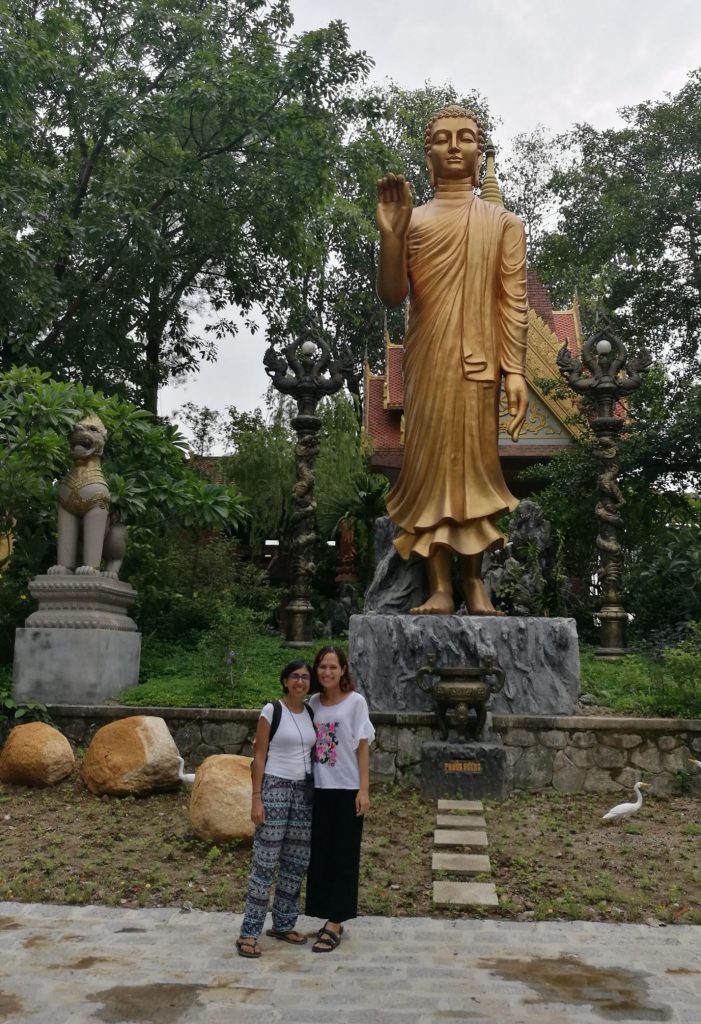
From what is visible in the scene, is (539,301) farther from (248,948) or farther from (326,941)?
(248,948)

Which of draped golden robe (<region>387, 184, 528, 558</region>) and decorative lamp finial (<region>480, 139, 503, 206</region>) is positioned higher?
decorative lamp finial (<region>480, 139, 503, 206</region>)

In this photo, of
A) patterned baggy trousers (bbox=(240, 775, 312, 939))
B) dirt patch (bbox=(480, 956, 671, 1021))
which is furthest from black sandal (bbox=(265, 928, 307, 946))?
dirt patch (bbox=(480, 956, 671, 1021))

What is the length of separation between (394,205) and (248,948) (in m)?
5.28

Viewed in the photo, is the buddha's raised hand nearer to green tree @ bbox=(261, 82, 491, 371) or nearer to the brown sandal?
the brown sandal

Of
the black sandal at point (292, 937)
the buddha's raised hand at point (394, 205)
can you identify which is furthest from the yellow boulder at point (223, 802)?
the buddha's raised hand at point (394, 205)

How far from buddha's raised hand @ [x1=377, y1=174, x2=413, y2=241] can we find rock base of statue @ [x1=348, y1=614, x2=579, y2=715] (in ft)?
9.34

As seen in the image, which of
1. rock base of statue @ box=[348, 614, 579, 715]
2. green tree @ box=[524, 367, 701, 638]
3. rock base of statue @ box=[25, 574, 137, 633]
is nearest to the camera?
rock base of statue @ box=[348, 614, 579, 715]

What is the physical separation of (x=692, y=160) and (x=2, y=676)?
12.7 meters

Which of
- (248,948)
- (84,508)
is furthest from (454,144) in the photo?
(248,948)

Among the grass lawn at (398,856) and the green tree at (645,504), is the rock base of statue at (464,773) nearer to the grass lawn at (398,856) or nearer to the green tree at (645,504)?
the grass lawn at (398,856)

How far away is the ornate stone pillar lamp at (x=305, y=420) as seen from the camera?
35.4ft

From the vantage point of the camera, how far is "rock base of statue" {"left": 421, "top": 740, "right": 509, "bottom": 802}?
20.8ft

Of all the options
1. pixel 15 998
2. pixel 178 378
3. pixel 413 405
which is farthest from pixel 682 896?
pixel 178 378

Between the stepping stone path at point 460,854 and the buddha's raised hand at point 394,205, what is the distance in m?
4.06
